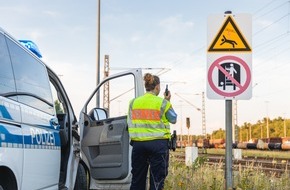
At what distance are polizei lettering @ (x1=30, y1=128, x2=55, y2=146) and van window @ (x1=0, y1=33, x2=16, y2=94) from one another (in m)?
0.59

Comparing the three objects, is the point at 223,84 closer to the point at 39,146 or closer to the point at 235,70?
the point at 235,70

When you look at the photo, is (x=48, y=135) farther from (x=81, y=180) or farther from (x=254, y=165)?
(x=254, y=165)

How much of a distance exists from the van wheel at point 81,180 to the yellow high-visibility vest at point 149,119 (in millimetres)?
1358

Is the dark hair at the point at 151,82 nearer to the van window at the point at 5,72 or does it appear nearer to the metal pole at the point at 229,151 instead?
the metal pole at the point at 229,151

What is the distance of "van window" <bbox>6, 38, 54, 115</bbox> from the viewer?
15.9 feet

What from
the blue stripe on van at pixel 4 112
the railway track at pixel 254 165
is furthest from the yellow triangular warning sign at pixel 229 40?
the railway track at pixel 254 165

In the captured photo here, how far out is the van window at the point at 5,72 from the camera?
433cm

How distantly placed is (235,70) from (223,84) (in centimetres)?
25

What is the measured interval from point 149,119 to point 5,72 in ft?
8.12

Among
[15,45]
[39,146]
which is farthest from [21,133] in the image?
[15,45]

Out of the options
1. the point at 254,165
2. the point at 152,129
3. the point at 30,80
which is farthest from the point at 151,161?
the point at 254,165

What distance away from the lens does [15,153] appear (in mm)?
4285

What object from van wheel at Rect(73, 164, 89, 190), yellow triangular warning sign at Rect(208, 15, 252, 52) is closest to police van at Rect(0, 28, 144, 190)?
Answer: van wheel at Rect(73, 164, 89, 190)

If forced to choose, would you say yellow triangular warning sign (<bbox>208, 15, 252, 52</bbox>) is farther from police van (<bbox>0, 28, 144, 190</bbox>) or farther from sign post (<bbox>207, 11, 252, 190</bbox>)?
police van (<bbox>0, 28, 144, 190</bbox>)
